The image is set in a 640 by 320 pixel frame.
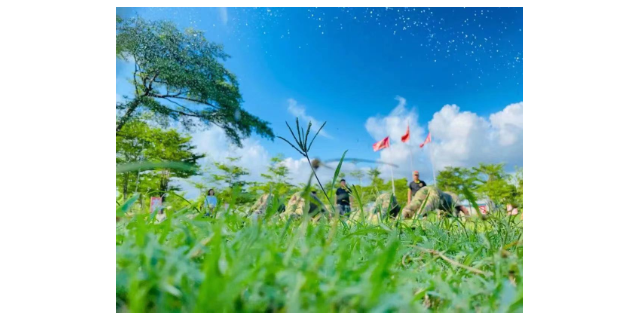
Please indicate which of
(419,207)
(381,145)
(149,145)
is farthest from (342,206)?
(149,145)

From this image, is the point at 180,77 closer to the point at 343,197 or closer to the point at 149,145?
the point at 149,145

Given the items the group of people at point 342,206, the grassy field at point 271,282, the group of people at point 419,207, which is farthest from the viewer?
the group of people at point 419,207

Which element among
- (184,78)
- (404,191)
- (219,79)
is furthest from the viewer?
(404,191)

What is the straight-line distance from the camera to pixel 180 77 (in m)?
11.7

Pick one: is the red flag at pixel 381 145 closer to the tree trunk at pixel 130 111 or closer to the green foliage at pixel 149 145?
the green foliage at pixel 149 145

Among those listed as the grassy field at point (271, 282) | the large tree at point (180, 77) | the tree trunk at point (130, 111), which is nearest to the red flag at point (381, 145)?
the large tree at point (180, 77)

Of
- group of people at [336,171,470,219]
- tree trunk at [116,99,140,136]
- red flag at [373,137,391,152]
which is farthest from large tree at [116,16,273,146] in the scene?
group of people at [336,171,470,219]

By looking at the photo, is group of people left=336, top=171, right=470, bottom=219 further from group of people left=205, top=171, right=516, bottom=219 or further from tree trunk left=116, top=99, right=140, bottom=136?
tree trunk left=116, top=99, right=140, bottom=136

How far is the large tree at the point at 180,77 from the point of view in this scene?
11648 mm

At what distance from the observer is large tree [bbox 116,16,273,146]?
38.2ft
